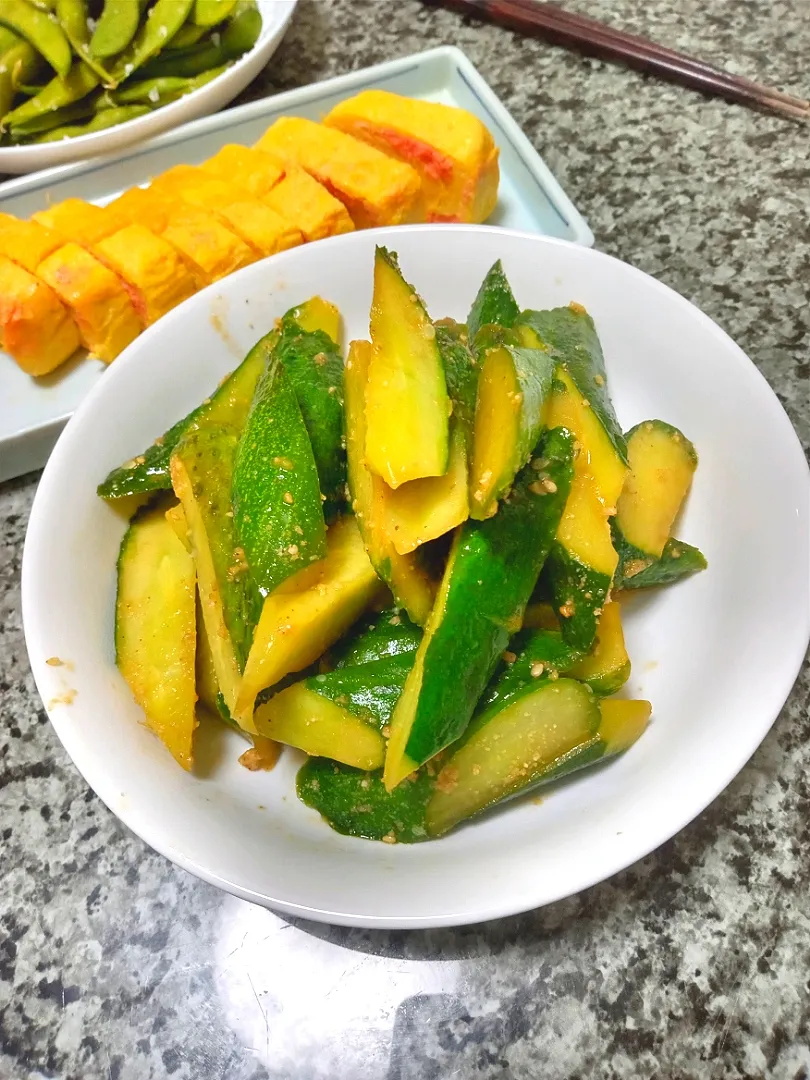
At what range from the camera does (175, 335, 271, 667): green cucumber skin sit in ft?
3.20

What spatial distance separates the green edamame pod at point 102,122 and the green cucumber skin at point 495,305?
1.19 meters

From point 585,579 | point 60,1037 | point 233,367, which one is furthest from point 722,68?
point 60,1037

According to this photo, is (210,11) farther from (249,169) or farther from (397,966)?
(397,966)

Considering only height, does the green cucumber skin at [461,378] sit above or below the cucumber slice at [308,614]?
above

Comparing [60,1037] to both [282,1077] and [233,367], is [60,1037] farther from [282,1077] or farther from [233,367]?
[233,367]

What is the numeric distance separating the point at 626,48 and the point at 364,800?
2042 millimetres

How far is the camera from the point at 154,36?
192 centimetres

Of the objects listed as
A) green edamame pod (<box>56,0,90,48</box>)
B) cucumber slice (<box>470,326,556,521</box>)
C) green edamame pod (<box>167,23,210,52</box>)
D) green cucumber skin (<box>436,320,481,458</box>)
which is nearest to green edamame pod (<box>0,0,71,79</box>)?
green edamame pod (<box>56,0,90,48</box>)

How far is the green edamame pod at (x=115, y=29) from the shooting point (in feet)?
6.17

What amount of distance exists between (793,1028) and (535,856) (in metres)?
0.50

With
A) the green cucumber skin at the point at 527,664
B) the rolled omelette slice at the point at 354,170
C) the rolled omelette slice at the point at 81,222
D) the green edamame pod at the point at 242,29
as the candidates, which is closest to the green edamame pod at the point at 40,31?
the green edamame pod at the point at 242,29

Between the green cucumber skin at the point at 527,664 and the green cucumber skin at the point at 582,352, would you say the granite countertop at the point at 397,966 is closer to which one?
the green cucumber skin at the point at 527,664

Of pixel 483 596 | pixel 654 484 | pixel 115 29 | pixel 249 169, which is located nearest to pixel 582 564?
pixel 483 596

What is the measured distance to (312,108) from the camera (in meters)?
1.92
